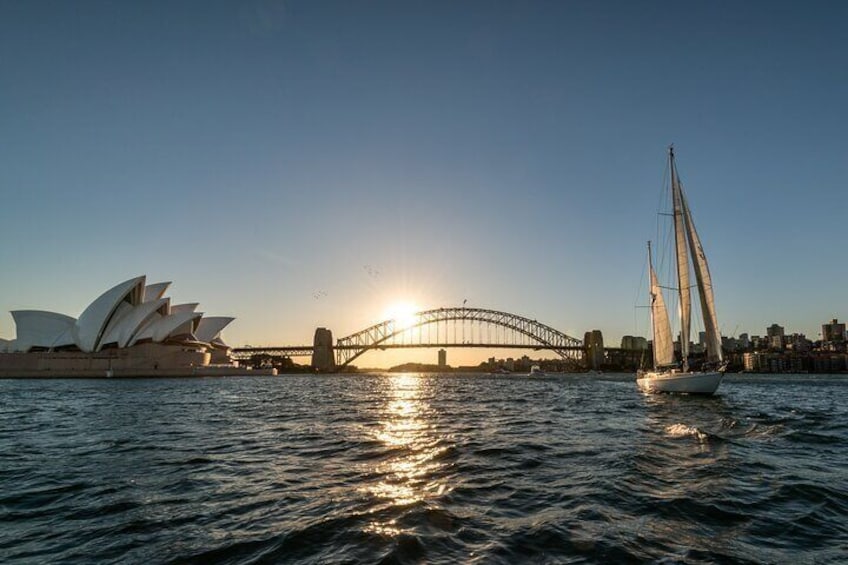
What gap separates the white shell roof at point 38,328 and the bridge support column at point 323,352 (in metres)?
72.2

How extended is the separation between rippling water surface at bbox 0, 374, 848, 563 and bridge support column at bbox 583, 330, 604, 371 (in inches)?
6118

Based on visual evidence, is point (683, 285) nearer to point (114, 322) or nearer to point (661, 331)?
point (661, 331)

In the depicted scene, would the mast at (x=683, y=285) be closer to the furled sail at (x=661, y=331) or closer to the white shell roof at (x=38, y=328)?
the furled sail at (x=661, y=331)

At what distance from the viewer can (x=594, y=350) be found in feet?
545

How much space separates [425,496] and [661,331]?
139ft

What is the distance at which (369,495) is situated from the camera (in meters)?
8.88

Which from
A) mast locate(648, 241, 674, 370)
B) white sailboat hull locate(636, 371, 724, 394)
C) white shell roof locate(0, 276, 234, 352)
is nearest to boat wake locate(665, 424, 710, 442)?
white sailboat hull locate(636, 371, 724, 394)

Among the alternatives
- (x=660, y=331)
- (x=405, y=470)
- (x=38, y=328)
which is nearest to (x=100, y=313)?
(x=38, y=328)

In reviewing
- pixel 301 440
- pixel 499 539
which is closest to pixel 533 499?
pixel 499 539

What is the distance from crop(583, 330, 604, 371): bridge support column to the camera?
16562 cm

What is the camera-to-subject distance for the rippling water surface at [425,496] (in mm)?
6234

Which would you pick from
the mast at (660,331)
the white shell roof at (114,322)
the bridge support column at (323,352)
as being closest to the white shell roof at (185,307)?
the white shell roof at (114,322)

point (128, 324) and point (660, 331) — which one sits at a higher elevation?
point (128, 324)

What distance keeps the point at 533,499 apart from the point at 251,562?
4.85 m
